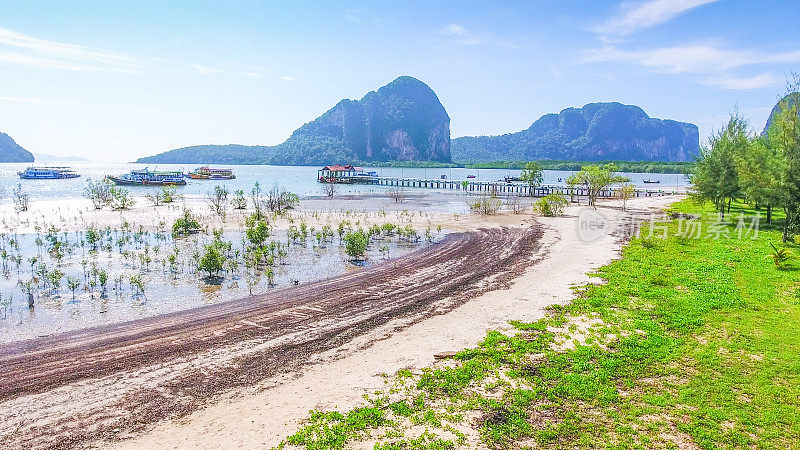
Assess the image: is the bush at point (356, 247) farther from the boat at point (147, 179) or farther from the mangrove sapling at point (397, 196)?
the boat at point (147, 179)

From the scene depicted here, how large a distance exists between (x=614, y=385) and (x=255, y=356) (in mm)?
8364

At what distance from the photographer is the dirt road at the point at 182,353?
8.65 metres

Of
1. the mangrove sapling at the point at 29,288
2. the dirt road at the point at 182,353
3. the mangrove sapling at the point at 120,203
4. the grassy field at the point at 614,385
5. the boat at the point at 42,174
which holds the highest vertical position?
the boat at the point at 42,174

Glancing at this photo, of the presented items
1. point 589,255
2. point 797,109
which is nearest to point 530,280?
point 589,255

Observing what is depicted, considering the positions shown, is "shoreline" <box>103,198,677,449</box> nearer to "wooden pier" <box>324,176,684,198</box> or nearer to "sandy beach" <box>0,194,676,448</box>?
"sandy beach" <box>0,194,676,448</box>

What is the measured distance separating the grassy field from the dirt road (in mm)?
3209

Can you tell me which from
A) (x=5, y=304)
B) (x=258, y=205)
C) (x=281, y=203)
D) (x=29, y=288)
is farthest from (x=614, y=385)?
(x=281, y=203)

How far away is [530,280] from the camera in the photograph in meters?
18.8

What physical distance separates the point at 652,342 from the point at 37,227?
127 feet

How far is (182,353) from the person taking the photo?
37.9 ft

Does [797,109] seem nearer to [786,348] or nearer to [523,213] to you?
[786,348]

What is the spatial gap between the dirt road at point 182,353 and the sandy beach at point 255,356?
0.04 meters

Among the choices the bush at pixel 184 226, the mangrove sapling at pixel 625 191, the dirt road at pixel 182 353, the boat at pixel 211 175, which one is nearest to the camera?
the dirt road at pixel 182 353

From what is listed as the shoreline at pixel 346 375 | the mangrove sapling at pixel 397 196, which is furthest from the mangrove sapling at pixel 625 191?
the shoreline at pixel 346 375
